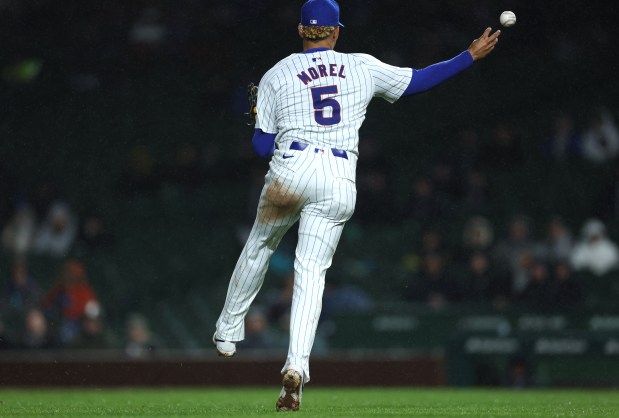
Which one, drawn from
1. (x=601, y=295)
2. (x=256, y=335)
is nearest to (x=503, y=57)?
(x=601, y=295)

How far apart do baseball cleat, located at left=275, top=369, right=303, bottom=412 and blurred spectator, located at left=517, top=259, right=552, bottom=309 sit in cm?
656

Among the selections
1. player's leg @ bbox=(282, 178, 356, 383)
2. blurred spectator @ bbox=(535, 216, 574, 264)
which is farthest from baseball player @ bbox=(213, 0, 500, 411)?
blurred spectator @ bbox=(535, 216, 574, 264)

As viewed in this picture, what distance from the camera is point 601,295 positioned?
12.8 m

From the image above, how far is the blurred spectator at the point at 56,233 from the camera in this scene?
14188 millimetres

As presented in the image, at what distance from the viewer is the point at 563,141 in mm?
14633

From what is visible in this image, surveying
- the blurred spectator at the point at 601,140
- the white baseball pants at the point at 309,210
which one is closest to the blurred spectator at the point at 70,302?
the blurred spectator at the point at 601,140

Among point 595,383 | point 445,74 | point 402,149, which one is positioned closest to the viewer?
point 445,74

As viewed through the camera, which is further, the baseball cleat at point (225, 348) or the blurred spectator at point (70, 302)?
the blurred spectator at point (70, 302)

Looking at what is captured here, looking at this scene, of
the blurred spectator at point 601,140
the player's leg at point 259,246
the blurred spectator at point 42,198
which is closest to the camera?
the player's leg at point 259,246

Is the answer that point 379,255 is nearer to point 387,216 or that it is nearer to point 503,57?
point 387,216

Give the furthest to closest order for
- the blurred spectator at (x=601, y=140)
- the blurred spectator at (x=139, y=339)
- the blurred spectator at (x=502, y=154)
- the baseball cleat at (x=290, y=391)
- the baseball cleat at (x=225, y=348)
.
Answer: the blurred spectator at (x=502, y=154) < the blurred spectator at (x=601, y=140) < the blurred spectator at (x=139, y=339) < the baseball cleat at (x=225, y=348) < the baseball cleat at (x=290, y=391)

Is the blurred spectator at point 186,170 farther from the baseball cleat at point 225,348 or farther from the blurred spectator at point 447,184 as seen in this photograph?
the baseball cleat at point 225,348

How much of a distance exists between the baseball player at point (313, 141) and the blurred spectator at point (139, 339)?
19.6 ft

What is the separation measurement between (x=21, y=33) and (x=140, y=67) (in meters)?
1.53
